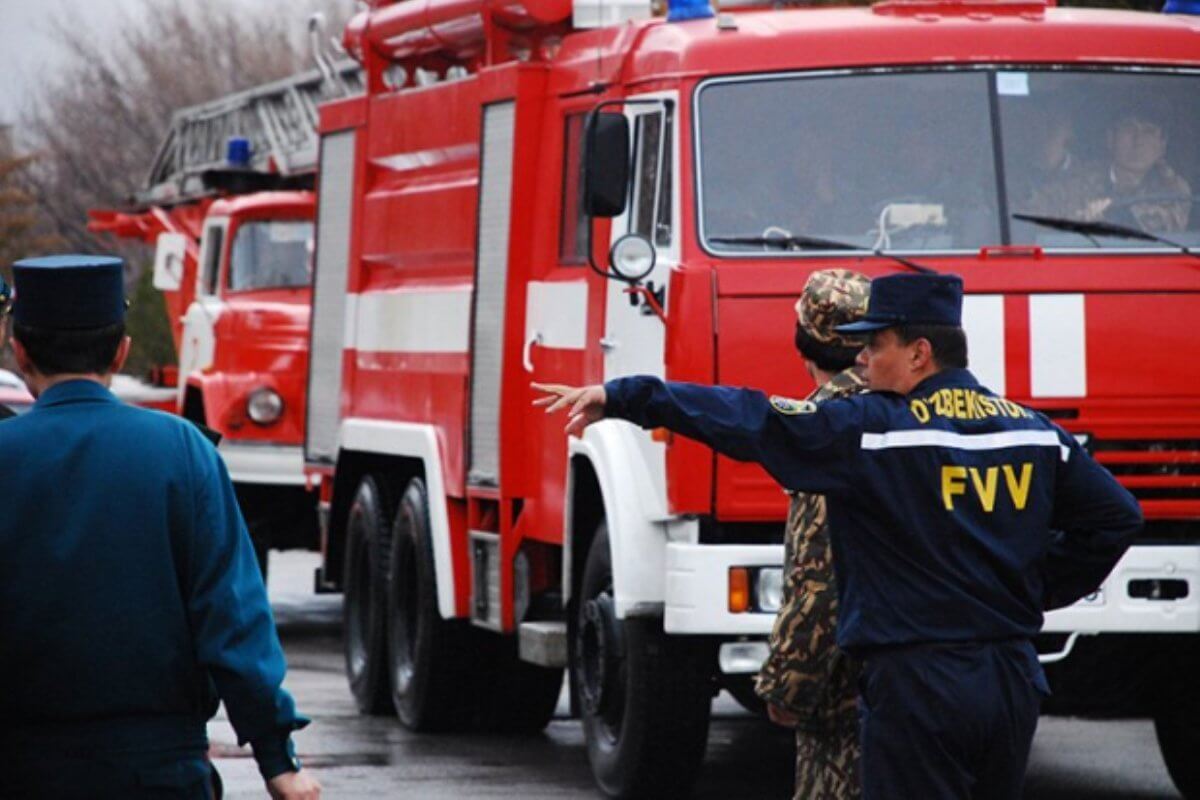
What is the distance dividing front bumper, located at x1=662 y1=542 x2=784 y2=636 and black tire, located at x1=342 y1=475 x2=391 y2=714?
13.7ft

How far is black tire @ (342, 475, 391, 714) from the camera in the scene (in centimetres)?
1364

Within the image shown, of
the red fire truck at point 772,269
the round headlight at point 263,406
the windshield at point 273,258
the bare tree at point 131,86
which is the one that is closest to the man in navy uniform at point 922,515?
the red fire truck at point 772,269

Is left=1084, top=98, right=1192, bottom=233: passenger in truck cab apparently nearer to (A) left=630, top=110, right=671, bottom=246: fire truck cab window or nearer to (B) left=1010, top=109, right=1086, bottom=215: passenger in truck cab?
(B) left=1010, top=109, right=1086, bottom=215: passenger in truck cab

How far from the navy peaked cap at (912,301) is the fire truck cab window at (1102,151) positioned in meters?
3.87

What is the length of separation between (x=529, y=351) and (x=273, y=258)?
761 centimetres

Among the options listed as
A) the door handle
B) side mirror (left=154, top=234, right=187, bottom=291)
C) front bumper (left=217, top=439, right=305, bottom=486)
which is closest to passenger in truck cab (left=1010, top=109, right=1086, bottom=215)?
the door handle

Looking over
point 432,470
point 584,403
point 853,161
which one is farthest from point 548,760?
point 584,403

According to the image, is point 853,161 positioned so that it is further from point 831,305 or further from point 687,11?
point 831,305

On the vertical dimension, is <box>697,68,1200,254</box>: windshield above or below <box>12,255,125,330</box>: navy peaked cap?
above

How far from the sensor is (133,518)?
16.8 feet

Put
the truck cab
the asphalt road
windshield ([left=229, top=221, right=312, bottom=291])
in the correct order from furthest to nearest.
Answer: windshield ([left=229, top=221, right=312, bottom=291]) → the truck cab → the asphalt road

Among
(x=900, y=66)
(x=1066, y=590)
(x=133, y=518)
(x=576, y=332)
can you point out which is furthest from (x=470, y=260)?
(x=133, y=518)

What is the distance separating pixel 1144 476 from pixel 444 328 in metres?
3.86

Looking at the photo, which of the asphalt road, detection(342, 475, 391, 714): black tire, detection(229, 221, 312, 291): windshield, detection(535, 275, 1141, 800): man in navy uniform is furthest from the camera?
detection(229, 221, 312, 291): windshield
